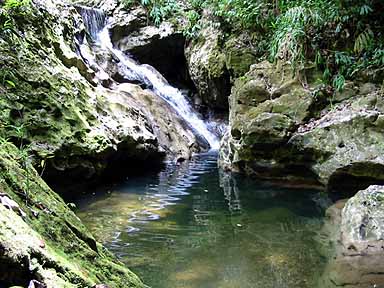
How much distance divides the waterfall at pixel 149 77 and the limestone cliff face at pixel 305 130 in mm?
3761

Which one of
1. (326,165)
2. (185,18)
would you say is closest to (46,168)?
(326,165)

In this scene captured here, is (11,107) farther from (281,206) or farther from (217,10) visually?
(217,10)

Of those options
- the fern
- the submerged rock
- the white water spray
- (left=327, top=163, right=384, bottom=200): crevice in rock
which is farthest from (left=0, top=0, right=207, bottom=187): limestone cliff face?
the fern

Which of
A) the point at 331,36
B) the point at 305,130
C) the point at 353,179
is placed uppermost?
the point at 331,36

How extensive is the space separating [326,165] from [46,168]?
425cm

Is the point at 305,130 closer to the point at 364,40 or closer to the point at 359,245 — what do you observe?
the point at 364,40

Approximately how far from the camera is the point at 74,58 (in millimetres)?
8789

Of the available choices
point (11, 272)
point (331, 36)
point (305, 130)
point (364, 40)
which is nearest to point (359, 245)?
point (305, 130)

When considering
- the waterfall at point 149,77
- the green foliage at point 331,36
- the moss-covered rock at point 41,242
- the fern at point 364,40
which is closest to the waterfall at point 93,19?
the waterfall at point 149,77

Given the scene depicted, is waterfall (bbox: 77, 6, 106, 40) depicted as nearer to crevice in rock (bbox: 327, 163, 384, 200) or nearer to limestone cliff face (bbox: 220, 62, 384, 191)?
limestone cliff face (bbox: 220, 62, 384, 191)

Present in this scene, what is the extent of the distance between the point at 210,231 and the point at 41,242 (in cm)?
364

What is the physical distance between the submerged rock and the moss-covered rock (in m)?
2.10

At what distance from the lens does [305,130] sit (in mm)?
7418

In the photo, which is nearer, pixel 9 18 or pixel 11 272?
pixel 11 272
